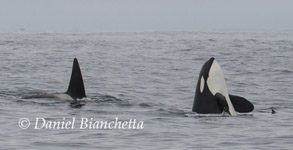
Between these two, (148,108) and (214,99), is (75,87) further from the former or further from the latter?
(214,99)

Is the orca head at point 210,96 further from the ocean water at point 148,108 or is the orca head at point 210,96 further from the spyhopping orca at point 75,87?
the spyhopping orca at point 75,87

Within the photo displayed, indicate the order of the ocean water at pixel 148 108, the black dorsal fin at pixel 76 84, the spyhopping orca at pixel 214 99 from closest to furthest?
the ocean water at pixel 148 108 < the spyhopping orca at pixel 214 99 < the black dorsal fin at pixel 76 84

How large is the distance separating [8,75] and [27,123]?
15523mm

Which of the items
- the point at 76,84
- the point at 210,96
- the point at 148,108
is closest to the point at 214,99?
the point at 210,96

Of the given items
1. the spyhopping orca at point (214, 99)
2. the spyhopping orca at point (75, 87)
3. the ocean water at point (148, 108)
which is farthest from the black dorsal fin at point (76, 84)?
the spyhopping orca at point (214, 99)

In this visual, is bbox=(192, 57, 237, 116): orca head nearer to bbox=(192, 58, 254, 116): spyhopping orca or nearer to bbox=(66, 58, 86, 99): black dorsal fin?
bbox=(192, 58, 254, 116): spyhopping orca

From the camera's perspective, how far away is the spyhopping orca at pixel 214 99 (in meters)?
16.3

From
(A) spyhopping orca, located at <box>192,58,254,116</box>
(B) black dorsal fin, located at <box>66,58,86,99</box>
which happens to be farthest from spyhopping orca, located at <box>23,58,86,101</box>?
(A) spyhopping orca, located at <box>192,58,254,116</box>

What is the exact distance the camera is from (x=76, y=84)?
19.4 m

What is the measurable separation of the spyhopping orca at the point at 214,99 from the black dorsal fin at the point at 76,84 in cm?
407

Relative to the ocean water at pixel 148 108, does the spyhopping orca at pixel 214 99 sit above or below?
above

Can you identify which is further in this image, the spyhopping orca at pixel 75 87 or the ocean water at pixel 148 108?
the spyhopping orca at pixel 75 87

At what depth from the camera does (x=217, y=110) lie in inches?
641

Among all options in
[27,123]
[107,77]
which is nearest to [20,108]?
[27,123]
